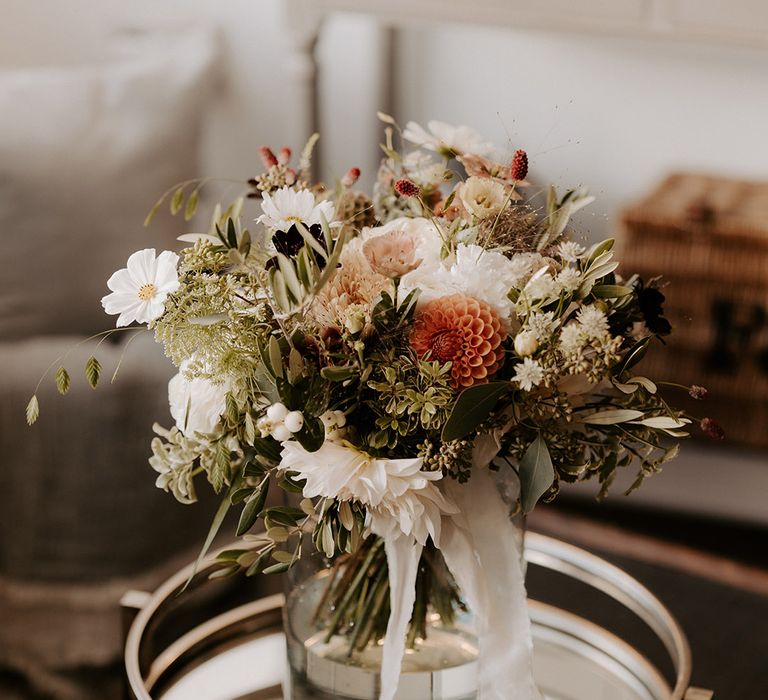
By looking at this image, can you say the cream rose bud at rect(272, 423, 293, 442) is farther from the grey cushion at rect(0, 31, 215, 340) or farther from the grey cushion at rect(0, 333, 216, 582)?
the grey cushion at rect(0, 31, 215, 340)

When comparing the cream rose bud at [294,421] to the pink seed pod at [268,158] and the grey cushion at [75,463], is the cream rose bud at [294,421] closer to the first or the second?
the pink seed pod at [268,158]

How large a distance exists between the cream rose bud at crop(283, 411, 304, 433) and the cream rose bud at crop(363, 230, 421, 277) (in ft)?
0.38

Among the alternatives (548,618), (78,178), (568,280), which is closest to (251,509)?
(568,280)

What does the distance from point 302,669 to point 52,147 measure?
42.9 inches

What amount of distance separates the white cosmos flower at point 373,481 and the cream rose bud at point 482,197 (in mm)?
178

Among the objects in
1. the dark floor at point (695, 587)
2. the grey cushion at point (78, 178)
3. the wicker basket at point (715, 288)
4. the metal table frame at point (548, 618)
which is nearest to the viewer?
the metal table frame at point (548, 618)

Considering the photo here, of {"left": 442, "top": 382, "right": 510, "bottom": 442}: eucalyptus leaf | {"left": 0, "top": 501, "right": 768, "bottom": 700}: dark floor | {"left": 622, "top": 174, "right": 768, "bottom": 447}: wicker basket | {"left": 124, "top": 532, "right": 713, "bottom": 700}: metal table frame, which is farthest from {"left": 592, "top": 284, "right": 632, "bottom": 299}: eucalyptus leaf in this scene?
{"left": 622, "top": 174, "right": 768, "bottom": 447}: wicker basket

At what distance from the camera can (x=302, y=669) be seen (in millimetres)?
831

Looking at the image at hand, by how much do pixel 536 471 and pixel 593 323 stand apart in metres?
0.11

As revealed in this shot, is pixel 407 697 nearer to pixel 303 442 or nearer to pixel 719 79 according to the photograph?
pixel 303 442

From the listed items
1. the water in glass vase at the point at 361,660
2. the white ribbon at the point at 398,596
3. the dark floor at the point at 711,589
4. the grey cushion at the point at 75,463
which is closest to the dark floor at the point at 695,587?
the dark floor at the point at 711,589

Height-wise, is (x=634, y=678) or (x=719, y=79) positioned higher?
(x=719, y=79)

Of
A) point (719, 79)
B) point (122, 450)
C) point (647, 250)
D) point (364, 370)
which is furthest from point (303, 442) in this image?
point (719, 79)

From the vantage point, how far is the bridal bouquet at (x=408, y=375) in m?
0.66
